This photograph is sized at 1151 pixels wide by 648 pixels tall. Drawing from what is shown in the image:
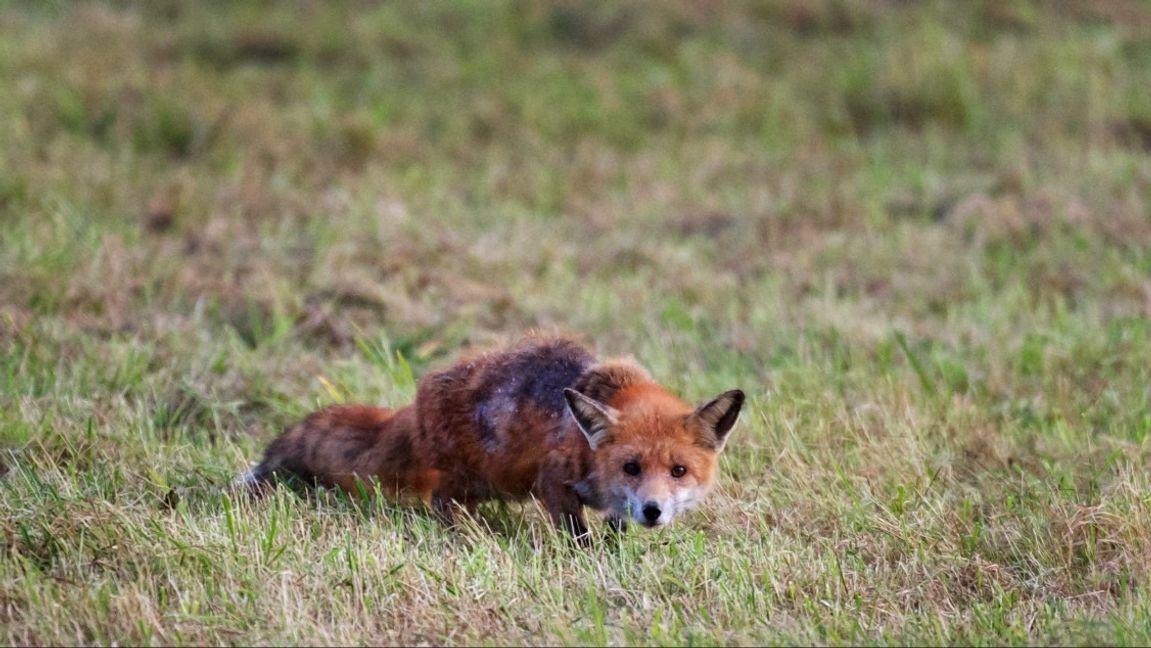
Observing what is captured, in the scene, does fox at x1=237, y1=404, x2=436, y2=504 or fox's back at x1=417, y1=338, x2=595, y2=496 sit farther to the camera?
fox at x1=237, y1=404, x2=436, y2=504

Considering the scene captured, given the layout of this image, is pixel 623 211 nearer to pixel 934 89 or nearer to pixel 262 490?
pixel 934 89

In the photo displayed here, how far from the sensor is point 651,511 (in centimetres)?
507

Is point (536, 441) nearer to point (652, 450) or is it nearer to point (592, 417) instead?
point (592, 417)

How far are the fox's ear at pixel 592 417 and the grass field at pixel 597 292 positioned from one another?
0.41m

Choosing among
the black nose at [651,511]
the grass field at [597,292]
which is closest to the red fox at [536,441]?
the black nose at [651,511]

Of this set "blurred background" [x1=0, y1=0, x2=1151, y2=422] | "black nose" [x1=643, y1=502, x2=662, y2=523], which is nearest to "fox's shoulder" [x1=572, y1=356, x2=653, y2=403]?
"black nose" [x1=643, y1=502, x2=662, y2=523]

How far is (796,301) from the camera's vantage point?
29.8ft

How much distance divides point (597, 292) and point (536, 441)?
3537mm

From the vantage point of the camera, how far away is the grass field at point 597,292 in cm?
488

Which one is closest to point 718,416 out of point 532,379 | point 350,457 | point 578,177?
point 532,379

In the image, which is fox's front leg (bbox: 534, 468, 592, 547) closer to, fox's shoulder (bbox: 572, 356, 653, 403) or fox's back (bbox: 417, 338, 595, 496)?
fox's back (bbox: 417, 338, 595, 496)

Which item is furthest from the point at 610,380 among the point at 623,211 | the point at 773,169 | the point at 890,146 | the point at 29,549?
the point at 890,146

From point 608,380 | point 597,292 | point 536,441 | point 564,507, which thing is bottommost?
point 597,292

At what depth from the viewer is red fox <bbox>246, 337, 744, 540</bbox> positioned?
5.23 m
